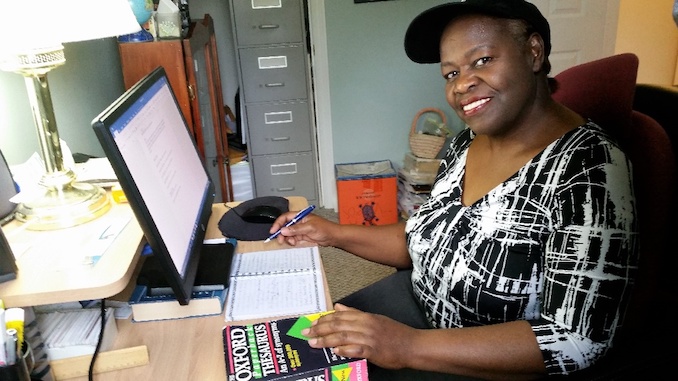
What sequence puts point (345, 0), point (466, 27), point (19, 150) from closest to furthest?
point (466, 27) < point (19, 150) < point (345, 0)

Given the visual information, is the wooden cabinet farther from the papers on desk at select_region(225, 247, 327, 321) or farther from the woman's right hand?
the papers on desk at select_region(225, 247, 327, 321)

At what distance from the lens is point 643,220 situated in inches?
37.1

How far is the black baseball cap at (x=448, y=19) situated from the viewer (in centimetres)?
96

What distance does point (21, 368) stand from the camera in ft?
2.28

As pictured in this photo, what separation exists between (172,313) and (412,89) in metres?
→ 2.33

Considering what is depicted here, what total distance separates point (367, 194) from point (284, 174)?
532mm

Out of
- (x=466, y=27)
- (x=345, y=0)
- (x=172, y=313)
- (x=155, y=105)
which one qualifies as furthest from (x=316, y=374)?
(x=345, y=0)

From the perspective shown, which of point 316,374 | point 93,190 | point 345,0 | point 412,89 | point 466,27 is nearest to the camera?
point 316,374

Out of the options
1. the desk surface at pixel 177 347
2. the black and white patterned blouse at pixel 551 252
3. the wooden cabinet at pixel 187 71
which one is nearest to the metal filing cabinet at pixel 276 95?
the wooden cabinet at pixel 187 71

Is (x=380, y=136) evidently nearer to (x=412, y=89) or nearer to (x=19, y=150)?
(x=412, y=89)

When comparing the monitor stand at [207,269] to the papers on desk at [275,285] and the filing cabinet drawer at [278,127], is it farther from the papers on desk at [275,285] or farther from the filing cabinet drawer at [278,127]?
the filing cabinet drawer at [278,127]

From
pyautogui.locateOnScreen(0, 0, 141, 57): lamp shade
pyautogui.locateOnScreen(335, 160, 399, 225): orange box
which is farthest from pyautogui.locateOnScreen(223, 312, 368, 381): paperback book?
pyautogui.locateOnScreen(335, 160, 399, 225): orange box

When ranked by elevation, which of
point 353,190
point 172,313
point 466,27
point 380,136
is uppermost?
point 466,27

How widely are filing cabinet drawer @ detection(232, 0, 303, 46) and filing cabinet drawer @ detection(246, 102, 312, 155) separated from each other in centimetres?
36
